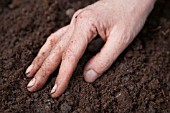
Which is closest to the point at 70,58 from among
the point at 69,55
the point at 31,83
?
the point at 69,55

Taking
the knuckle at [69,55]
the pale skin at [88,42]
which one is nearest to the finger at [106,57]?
the pale skin at [88,42]

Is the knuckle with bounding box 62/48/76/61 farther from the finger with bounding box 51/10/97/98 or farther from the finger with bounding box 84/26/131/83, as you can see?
the finger with bounding box 84/26/131/83

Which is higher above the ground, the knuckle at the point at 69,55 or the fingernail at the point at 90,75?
the knuckle at the point at 69,55

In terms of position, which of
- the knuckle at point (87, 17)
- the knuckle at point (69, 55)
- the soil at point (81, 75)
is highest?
the knuckle at point (87, 17)

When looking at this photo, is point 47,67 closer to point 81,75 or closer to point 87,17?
point 81,75

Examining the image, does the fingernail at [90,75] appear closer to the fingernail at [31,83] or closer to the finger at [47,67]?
the finger at [47,67]

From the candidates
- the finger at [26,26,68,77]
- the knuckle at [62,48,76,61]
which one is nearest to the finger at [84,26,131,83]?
the knuckle at [62,48,76,61]

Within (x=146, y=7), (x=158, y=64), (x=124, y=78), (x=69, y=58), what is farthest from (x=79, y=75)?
(x=146, y=7)
